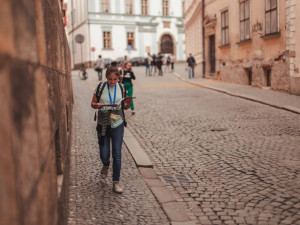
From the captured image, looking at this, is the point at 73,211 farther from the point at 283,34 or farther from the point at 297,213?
the point at 283,34

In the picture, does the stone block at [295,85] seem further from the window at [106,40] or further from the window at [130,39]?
the window at [130,39]

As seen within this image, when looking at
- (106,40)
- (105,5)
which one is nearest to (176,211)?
(106,40)

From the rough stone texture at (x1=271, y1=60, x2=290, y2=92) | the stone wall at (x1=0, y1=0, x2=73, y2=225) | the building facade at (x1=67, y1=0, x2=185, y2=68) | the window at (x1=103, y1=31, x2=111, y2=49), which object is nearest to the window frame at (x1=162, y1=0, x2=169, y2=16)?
the building facade at (x1=67, y1=0, x2=185, y2=68)

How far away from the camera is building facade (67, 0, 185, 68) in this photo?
49.7 m

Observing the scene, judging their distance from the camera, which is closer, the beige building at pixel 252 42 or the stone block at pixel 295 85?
the stone block at pixel 295 85

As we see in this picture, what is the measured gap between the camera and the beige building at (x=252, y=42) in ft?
48.8

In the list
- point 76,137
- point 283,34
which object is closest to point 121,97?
point 76,137

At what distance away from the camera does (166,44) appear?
2200 inches

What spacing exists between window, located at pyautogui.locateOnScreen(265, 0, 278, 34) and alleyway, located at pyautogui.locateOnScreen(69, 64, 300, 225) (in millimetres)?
5968

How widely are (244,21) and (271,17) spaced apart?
291 cm

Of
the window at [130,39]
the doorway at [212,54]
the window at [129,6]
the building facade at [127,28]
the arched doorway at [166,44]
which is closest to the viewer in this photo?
the doorway at [212,54]

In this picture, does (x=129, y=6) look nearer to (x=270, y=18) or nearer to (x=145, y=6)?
(x=145, y=6)

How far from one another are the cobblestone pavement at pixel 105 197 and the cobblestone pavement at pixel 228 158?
16.0 inches

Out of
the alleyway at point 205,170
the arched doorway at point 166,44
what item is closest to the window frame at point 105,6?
the arched doorway at point 166,44
